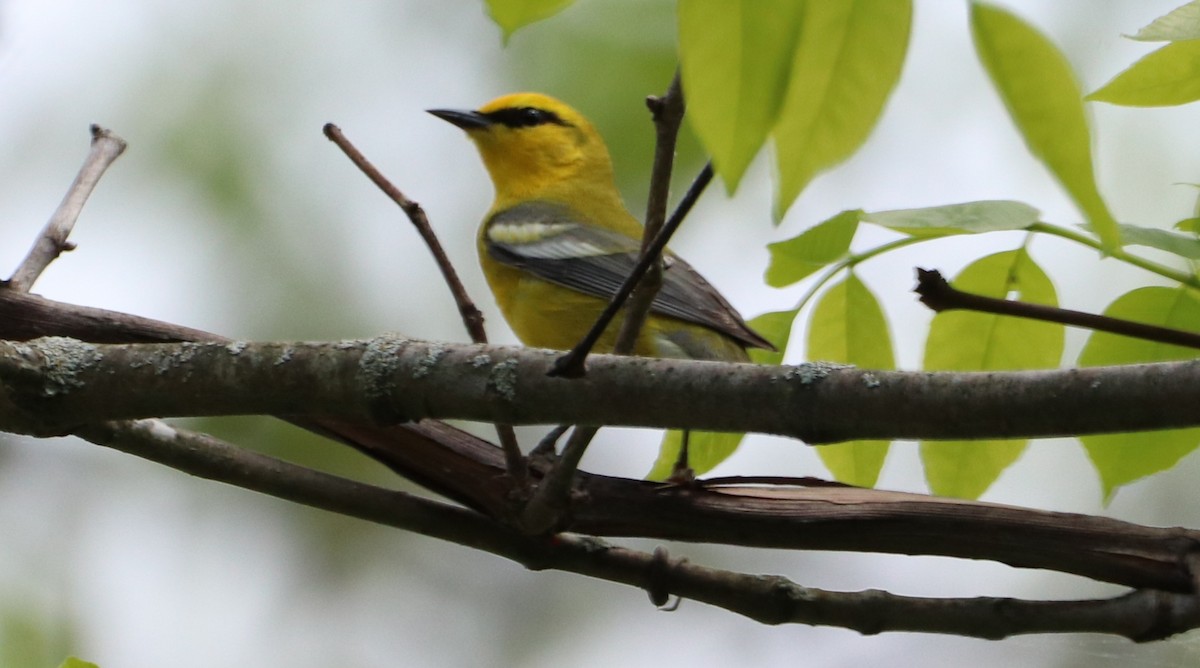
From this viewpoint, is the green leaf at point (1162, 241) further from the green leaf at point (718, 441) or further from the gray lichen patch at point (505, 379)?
the gray lichen patch at point (505, 379)

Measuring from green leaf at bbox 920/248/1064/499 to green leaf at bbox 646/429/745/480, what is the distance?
300 mm

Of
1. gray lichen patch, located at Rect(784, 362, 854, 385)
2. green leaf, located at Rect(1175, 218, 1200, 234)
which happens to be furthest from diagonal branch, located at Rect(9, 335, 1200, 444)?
green leaf, located at Rect(1175, 218, 1200, 234)

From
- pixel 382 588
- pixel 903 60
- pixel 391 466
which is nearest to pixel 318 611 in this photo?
pixel 382 588

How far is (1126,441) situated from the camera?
5.18ft

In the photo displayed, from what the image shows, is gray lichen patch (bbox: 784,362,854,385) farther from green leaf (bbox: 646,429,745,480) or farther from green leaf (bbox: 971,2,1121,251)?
green leaf (bbox: 646,429,745,480)

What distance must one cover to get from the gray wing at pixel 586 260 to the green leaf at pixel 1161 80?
1533 mm

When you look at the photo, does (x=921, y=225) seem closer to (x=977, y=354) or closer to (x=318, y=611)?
(x=977, y=354)

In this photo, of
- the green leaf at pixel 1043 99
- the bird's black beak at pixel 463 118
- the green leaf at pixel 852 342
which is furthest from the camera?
the bird's black beak at pixel 463 118

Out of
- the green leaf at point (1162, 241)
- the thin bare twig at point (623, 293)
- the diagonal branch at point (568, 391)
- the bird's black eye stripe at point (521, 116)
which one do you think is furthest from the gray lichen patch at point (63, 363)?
the bird's black eye stripe at point (521, 116)

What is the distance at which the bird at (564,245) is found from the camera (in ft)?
10.2

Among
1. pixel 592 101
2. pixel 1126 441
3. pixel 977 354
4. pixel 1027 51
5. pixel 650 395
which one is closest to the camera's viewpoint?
pixel 1027 51

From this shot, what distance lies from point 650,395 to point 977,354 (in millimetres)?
730

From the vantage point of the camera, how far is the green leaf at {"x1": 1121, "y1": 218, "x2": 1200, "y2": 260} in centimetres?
126

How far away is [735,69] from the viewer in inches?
31.4
